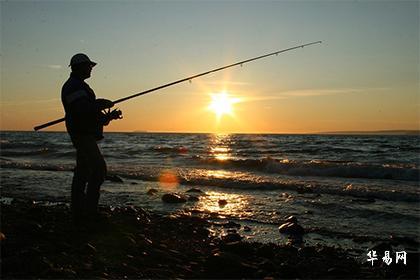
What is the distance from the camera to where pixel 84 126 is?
5352 mm

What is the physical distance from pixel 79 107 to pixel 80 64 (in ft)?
1.83

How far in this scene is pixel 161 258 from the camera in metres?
4.89

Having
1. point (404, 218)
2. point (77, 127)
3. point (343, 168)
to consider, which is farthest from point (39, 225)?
point (343, 168)

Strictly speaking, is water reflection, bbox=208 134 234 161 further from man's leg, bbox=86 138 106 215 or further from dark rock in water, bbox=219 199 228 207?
man's leg, bbox=86 138 106 215

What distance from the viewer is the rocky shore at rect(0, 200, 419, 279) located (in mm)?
4031

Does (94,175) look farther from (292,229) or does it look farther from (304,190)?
(304,190)

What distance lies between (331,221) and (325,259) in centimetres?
276

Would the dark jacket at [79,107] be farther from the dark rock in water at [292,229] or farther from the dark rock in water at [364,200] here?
the dark rock in water at [364,200]

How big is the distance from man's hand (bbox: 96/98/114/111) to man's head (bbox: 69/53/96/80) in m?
0.37

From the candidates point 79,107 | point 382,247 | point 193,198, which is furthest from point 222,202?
point 79,107

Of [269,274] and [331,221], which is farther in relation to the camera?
[331,221]

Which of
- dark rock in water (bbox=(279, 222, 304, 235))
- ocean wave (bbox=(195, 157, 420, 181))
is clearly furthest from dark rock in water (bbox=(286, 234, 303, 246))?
ocean wave (bbox=(195, 157, 420, 181))

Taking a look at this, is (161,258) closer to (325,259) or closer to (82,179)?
(82,179)

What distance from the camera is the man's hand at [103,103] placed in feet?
17.7
